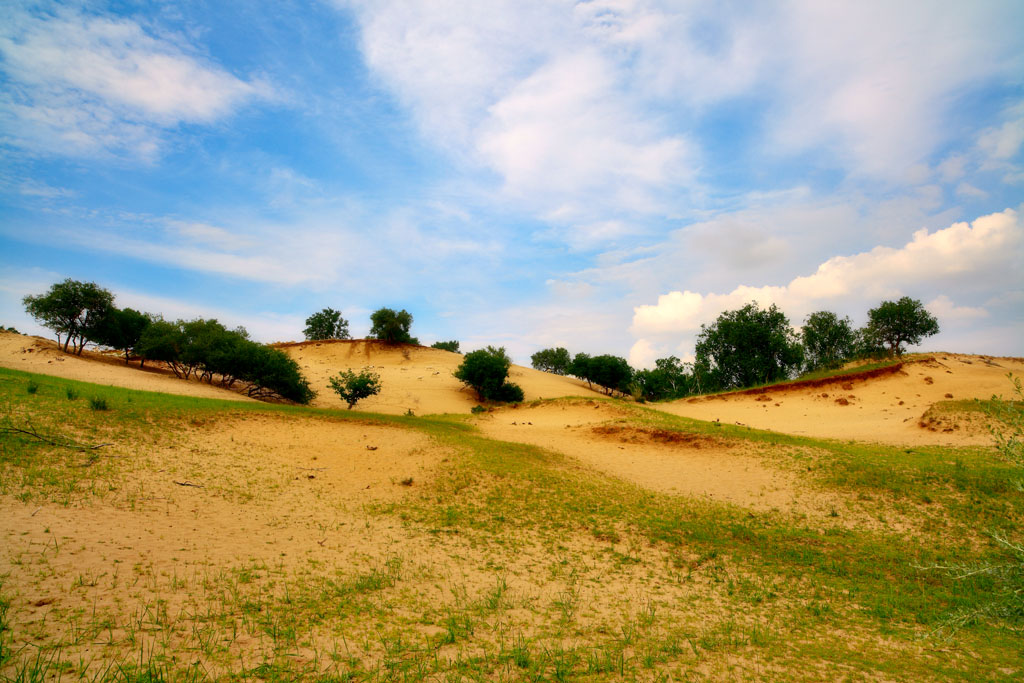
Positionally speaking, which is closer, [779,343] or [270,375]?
[270,375]

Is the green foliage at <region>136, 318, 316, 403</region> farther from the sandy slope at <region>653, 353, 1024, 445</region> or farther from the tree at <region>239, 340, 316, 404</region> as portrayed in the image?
the sandy slope at <region>653, 353, 1024, 445</region>

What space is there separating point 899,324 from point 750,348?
1347 cm

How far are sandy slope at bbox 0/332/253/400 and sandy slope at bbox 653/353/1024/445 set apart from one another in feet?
121

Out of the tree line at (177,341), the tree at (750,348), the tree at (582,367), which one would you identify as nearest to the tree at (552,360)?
the tree at (582,367)

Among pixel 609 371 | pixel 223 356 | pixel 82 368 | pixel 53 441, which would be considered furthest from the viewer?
pixel 609 371

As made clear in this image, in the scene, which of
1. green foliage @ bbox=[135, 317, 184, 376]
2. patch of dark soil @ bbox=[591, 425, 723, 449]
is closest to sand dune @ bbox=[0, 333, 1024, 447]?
green foliage @ bbox=[135, 317, 184, 376]

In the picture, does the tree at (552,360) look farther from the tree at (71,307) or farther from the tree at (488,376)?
the tree at (71,307)

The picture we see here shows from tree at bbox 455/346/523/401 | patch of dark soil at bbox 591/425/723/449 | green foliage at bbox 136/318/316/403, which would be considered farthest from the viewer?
tree at bbox 455/346/523/401

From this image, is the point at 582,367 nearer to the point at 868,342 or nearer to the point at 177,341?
the point at 868,342

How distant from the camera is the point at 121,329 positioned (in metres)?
41.3

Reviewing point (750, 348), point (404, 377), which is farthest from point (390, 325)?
point (750, 348)

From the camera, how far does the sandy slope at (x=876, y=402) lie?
2430 centimetres

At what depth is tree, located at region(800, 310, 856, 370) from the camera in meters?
56.4

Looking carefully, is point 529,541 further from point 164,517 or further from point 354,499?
point 164,517
